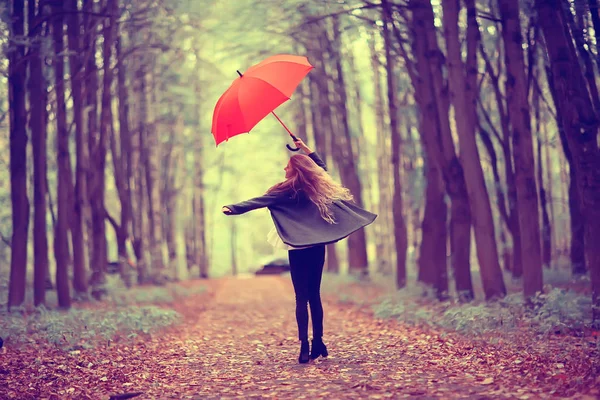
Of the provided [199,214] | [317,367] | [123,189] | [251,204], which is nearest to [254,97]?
[251,204]

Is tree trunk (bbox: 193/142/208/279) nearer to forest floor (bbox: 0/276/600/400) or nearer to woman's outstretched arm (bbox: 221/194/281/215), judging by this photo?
forest floor (bbox: 0/276/600/400)

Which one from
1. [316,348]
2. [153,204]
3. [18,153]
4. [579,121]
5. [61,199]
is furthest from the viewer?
[153,204]

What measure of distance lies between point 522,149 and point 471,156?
121 cm

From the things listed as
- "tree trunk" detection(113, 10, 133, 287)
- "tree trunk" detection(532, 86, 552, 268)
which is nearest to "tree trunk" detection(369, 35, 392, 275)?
"tree trunk" detection(532, 86, 552, 268)

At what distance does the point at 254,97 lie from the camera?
7.79 metres

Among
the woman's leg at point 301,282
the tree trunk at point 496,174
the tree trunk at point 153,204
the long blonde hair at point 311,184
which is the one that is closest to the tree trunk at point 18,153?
the long blonde hair at point 311,184

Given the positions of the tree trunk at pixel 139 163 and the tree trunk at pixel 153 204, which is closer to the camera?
the tree trunk at pixel 139 163

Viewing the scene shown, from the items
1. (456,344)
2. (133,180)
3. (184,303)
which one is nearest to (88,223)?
(133,180)

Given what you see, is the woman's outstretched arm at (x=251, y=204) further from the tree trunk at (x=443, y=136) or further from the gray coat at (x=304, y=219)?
the tree trunk at (x=443, y=136)

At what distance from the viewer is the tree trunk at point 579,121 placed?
8.41 metres

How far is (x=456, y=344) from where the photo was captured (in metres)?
8.45

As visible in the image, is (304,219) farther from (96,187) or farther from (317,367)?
(96,187)

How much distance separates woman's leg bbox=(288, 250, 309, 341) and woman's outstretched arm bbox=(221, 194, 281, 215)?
2.01 ft

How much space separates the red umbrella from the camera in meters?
7.73
